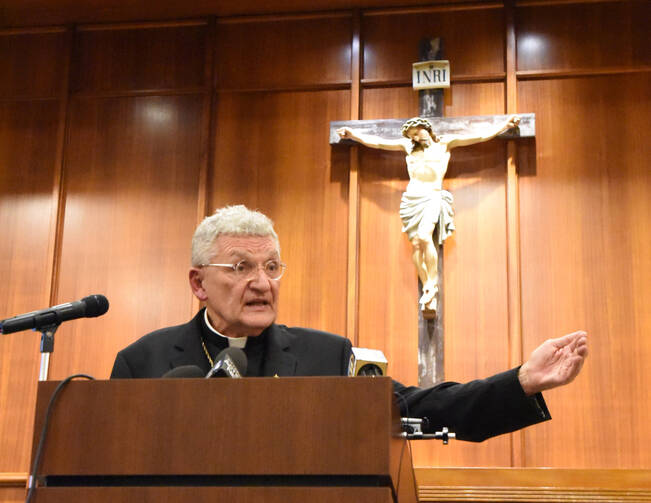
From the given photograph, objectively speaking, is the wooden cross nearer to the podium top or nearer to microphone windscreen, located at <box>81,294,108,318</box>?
microphone windscreen, located at <box>81,294,108,318</box>

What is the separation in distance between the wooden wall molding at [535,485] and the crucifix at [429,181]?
0.75 m

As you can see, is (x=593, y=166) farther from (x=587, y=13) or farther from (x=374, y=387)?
(x=374, y=387)

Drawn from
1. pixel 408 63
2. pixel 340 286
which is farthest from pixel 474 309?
pixel 408 63

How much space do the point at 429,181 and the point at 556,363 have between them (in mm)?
3819

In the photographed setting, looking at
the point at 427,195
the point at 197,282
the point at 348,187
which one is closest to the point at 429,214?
the point at 427,195

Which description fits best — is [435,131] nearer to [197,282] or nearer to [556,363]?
[197,282]

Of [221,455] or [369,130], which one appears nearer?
[221,455]

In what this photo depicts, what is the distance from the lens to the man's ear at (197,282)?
2961 millimetres

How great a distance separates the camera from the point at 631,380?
570 cm

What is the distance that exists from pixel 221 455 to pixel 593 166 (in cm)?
484

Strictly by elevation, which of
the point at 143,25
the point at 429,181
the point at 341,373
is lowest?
the point at 341,373

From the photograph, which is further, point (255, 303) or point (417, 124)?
point (417, 124)

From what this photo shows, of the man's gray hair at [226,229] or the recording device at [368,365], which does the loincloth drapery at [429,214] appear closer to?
the man's gray hair at [226,229]

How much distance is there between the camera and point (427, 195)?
597cm
